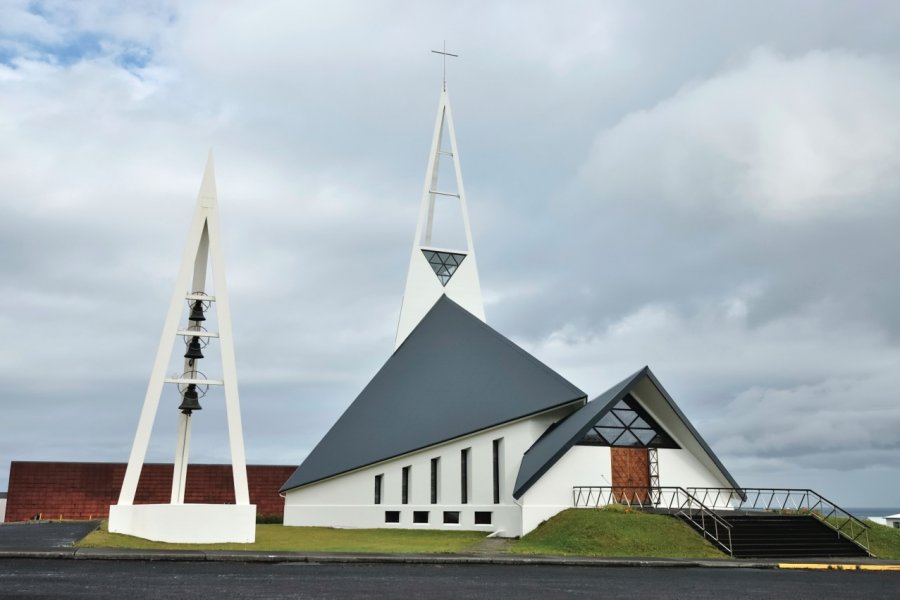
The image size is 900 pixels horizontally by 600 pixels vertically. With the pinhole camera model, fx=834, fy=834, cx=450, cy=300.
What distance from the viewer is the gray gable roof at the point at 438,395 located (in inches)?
1254

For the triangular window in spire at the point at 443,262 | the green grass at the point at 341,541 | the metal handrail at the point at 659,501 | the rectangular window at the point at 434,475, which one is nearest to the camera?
the green grass at the point at 341,541

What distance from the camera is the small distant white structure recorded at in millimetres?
22172

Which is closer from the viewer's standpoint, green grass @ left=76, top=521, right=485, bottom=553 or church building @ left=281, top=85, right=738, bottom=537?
green grass @ left=76, top=521, right=485, bottom=553

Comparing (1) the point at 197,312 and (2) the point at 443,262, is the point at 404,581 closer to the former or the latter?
(1) the point at 197,312

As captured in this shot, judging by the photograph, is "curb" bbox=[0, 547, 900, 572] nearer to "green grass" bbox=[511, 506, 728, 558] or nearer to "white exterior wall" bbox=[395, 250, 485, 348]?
"green grass" bbox=[511, 506, 728, 558]

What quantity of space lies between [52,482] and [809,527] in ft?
135

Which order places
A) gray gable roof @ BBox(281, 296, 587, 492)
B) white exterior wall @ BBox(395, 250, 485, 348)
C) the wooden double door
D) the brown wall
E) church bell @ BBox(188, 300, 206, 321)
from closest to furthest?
church bell @ BBox(188, 300, 206, 321) → the wooden double door → gray gable roof @ BBox(281, 296, 587, 492) → white exterior wall @ BBox(395, 250, 485, 348) → the brown wall

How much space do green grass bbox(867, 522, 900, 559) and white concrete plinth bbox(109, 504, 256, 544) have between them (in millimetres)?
18409

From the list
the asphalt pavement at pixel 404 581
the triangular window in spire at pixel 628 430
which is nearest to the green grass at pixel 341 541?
the asphalt pavement at pixel 404 581

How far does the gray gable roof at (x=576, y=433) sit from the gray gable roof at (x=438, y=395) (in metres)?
1.01

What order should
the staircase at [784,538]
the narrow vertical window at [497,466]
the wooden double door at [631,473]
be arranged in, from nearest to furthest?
1. the staircase at [784,538]
2. the wooden double door at [631,473]
3. the narrow vertical window at [497,466]

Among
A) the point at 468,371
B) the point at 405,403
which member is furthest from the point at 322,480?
the point at 468,371

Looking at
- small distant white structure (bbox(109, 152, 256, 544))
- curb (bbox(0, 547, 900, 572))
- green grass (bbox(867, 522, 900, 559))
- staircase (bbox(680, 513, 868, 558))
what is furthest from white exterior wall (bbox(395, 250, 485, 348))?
curb (bbox(0, 547, 900, 572))

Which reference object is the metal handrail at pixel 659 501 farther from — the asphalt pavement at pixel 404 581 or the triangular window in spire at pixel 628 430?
the asphalt pavement at pixel 404 581
